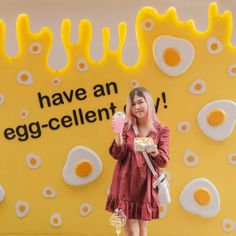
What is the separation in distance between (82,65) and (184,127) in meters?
0.86

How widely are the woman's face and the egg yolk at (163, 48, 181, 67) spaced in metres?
0.63

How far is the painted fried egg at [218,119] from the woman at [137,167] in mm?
614

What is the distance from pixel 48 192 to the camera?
3.63 metres

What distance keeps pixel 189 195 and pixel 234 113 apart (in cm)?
67

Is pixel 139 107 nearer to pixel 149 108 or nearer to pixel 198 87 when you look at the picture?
pixel 149 108

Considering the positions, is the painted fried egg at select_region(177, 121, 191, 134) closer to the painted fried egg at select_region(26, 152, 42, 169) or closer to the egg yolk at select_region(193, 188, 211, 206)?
the egg yolk at select_region(193, 188, 211, 206)

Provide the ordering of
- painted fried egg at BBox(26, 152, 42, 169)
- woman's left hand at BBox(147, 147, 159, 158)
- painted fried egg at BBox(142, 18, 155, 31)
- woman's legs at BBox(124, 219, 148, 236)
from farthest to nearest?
painted fried egg at BBox(26, 152, 42, 169)
painted fried egg at BBox(142, 18, 155, 31)
woman's legs at BBox(124, 219, 148, 236)
woman's left hand at BBox(147, 147, 159, 158)

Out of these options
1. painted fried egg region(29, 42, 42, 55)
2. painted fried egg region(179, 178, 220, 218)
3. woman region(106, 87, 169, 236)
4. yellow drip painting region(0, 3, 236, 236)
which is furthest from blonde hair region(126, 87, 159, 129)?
painted fried egg region(29, 42, 42, 55)

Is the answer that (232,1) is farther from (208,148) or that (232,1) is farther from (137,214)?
(137,214)

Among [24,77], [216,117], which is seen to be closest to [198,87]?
[216,117]

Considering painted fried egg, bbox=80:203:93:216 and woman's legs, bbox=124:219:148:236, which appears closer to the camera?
woman's legs, bbox=124:219:148:236

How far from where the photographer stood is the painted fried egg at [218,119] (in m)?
3.53

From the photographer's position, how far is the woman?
296 centimetres

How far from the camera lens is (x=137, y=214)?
297cm
